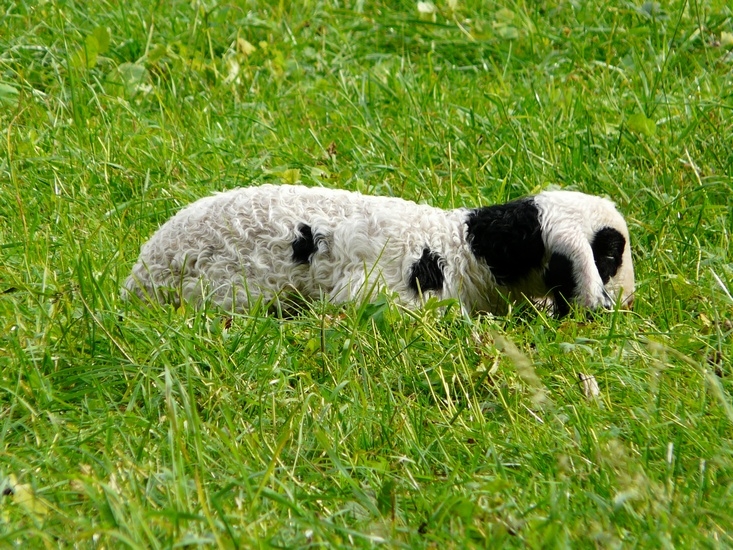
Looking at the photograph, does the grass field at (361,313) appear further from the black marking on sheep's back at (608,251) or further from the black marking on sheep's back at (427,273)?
the black marking on sheep's back at (427,273)

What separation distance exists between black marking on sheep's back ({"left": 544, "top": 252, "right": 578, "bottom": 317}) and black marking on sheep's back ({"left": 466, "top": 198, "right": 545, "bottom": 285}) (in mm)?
90

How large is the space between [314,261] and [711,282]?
169cm

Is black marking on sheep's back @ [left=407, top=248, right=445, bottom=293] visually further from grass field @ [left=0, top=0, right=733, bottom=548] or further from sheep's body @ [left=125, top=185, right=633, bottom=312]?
grass field @ [left=0, top=0, right=733, bottom=548]

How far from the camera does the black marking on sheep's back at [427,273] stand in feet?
14.8

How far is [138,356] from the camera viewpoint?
3.76 meters

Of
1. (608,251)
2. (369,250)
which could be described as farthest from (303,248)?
(608,251)

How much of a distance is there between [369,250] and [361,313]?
756mm

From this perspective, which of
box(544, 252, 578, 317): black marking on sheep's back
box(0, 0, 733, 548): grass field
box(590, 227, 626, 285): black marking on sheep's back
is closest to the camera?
box(0, 0, 733, 548): grass field

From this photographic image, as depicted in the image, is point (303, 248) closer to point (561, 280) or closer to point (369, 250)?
point (369, 250)

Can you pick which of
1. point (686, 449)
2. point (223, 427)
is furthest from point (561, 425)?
point (223, 427)

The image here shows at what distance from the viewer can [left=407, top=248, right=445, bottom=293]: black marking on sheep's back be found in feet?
14.8

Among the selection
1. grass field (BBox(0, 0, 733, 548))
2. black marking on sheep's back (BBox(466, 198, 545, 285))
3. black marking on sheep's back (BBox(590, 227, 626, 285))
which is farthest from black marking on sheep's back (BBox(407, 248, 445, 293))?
black marking on sheep's back (BBox(590, 227, 626, 285))

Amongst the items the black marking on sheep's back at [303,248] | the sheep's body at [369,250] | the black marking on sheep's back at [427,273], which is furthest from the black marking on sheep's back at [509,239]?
the black marking on sheep's back at [303,248]

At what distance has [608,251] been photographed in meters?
4.52
